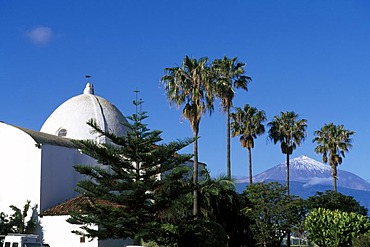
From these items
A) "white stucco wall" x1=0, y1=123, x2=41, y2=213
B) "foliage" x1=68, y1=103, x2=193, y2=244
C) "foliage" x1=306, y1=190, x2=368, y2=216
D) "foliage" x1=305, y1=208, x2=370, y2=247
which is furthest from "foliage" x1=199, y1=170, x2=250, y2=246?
"white stucco wall" x1=0, y1=123, x2=41, y2=213

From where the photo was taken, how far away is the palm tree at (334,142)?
5541cm

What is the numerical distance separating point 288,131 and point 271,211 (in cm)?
1675

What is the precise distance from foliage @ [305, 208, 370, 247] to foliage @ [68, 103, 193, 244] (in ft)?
24.9

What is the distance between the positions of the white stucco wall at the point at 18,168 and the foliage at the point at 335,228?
16.3 m

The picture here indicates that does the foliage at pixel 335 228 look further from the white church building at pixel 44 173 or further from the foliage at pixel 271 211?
the white church building at pixel 44 173

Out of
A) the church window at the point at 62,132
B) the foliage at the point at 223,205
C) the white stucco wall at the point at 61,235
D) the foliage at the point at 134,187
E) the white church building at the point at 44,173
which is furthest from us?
the church window at the point at 62,132

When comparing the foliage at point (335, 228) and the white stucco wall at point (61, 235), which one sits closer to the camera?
the foliage at point (335, 228)

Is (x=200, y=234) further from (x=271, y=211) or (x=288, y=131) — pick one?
(x=288, y=131)

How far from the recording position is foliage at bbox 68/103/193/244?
27422mm

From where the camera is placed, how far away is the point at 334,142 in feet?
182

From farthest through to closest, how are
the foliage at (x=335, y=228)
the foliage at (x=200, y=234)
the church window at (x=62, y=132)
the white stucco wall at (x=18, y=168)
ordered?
the church window at (x=62, y=132), the white stucco wall at (x=18, y=168), the foliage at (x=335, y=228), the foliage at (x=200, y=234)

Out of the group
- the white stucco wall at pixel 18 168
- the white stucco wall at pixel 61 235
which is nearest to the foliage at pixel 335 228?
the white stucco wall at pixel 61 235

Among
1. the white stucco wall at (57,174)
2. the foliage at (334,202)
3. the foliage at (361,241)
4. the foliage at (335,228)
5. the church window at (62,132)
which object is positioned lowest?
the foliage at (361,241)

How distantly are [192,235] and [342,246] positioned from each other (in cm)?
798
